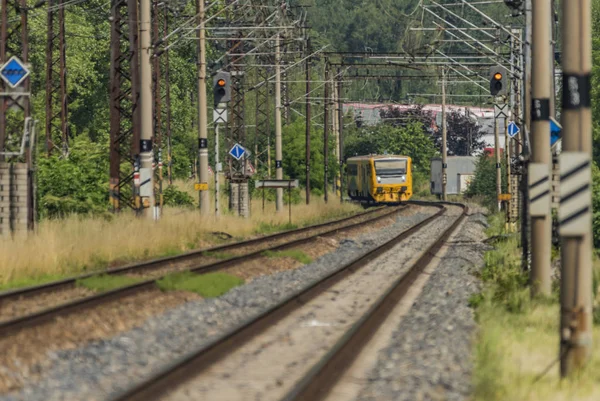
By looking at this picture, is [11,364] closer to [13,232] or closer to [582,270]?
[582,270]

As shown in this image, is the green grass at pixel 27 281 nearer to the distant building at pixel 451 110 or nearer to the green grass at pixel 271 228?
the green grass at pixel 271 228

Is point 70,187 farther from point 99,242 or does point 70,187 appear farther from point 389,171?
point 389,171

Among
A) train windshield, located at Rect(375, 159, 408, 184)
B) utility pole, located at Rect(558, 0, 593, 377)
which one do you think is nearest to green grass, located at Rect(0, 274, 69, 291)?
utility pole, located at Rect(558, 0, 593, 377)

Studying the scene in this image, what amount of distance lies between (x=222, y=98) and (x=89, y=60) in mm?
37035

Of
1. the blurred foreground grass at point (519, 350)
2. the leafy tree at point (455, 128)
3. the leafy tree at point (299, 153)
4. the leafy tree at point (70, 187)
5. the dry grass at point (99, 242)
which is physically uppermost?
the leafy tree at point (455, 128)

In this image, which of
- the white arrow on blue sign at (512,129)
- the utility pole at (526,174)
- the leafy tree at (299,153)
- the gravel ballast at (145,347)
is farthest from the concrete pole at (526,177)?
the leafy tree at (299,153)

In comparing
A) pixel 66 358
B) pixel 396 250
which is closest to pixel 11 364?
pixel 66 358

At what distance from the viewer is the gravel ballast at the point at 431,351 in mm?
10570

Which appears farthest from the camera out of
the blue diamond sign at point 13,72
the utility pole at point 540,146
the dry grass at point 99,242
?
the blue diamond sign at point 13,72

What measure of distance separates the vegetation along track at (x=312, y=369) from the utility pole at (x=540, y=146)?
222 cm

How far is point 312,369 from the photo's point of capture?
11.1m

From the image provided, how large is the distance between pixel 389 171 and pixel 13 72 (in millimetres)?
41588

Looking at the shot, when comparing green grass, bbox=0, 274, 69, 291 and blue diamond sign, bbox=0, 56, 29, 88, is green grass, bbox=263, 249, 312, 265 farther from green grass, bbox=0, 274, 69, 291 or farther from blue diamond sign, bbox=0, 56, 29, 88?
blue diamond sign, bbox=0, 56, 29, 88

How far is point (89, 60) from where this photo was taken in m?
70.8
